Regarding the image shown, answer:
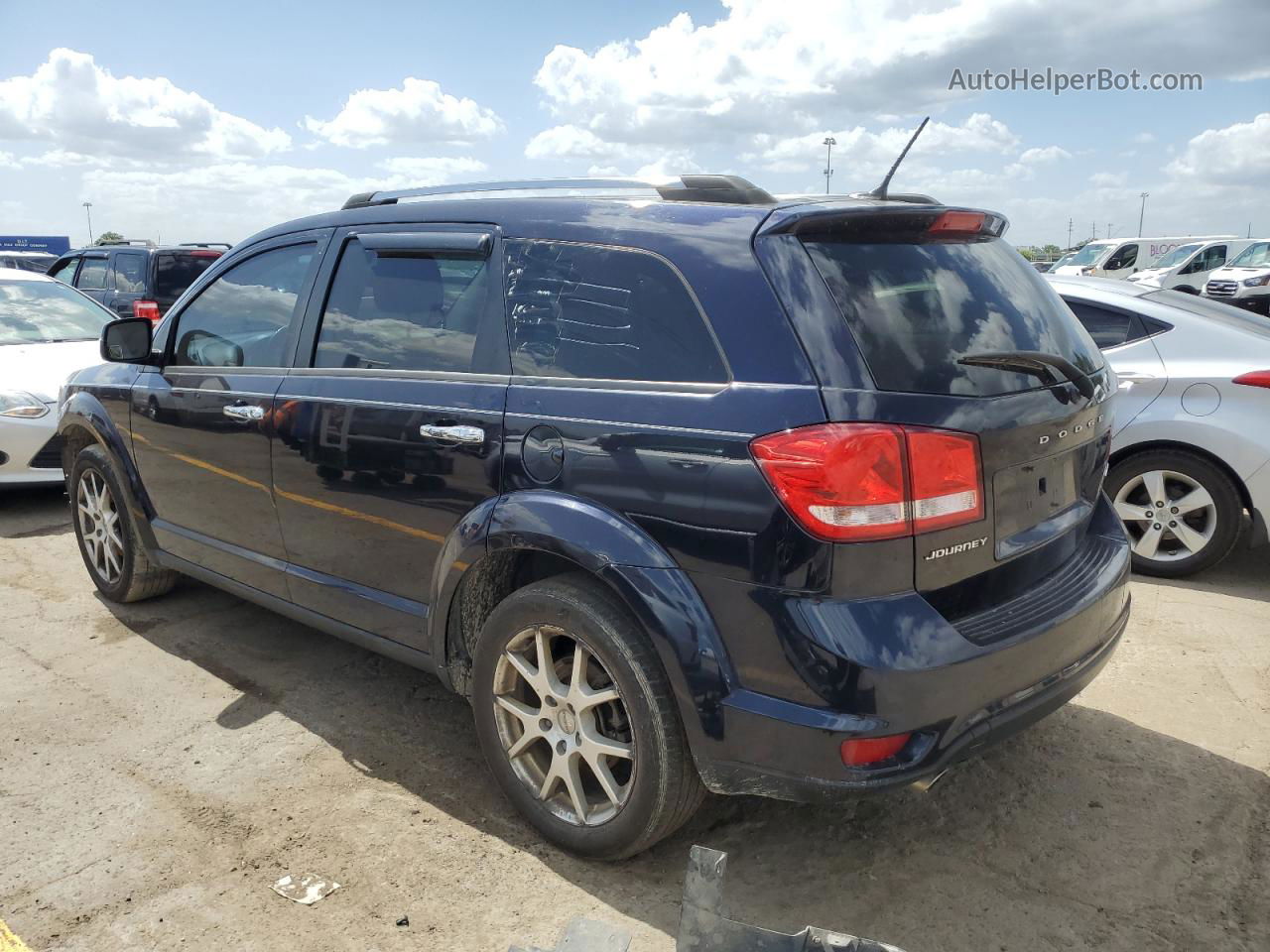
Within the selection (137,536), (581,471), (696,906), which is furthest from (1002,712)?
(137,536)

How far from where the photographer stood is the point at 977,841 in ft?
9.48

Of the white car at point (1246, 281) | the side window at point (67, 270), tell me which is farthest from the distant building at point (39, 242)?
the white car at point (1246, 281)

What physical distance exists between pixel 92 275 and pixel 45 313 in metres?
5.30

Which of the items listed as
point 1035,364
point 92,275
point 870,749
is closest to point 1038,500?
point 1035,364

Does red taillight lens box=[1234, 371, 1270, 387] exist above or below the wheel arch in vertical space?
above

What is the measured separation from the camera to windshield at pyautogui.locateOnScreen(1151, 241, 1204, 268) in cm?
2602

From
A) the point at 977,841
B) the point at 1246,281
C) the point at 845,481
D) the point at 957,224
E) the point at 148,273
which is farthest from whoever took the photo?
the point at 1246,281

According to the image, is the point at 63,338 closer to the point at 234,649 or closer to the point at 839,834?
the point at 234,649

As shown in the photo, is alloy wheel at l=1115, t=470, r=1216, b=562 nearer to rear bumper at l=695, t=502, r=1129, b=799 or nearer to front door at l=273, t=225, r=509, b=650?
rear bumper at l=695, t=502, r=1129, b=799

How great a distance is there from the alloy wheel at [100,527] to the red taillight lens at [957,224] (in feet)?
13.1

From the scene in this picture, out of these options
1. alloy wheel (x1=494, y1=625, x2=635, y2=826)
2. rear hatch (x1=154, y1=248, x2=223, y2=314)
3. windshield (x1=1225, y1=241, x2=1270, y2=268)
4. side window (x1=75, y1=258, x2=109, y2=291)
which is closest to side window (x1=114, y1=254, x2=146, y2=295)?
rear hatch (x1=154, y1=248, x2=223, y2=314)

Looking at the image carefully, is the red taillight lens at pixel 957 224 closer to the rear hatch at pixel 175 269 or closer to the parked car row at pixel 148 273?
the parked car row at pixel 148 273

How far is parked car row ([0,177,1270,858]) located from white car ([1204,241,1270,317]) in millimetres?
22285

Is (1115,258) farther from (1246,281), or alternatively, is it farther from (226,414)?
(226,414)
